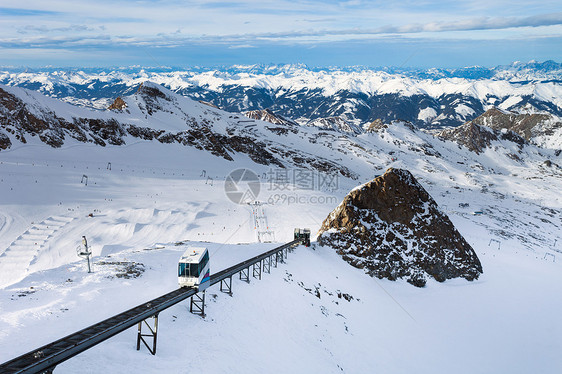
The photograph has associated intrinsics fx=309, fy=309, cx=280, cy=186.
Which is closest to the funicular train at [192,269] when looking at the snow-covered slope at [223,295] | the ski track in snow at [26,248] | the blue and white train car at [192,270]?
the blue and white train car at [192,270]

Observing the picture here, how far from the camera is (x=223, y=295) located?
25250 millimetres

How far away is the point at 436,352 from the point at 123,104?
153m

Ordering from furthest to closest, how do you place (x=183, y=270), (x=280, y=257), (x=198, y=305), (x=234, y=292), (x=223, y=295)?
(x=280, y=257)
(x=234, y=292)
(x=223, y=295)
(x=198, y=305)
(x=183, y=270)

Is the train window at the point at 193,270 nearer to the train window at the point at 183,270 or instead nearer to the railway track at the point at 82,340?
the train window at the point at 183,270

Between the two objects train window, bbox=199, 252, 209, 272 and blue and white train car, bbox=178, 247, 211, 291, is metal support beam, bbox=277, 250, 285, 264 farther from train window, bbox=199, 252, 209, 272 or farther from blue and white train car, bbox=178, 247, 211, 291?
blue and white train car, bbox=178, 247, 211, 291

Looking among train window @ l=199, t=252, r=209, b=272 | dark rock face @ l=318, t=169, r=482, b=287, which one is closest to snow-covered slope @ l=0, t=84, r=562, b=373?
dark rock face @ l=318, t=169, r=482, b=287

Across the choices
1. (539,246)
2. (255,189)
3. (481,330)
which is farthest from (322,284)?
(539,246)

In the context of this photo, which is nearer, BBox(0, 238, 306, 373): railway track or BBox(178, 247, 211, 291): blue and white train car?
BBox(0, 238, 306, 373): railway track

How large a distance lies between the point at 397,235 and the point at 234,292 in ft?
89.2

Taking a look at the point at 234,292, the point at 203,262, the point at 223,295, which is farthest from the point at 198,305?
the point at 234,292

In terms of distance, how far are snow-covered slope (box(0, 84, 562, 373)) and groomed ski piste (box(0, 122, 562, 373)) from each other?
150 mm

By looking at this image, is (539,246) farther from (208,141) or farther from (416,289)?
(208,141)

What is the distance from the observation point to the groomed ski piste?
18.9 meters

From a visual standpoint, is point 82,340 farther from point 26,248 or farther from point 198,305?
point 26,248
